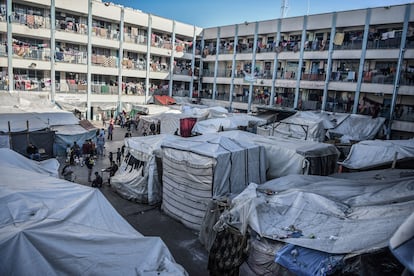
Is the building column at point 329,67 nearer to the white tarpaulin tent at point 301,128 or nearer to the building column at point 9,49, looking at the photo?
the white tarpaulin tent at point 301,128

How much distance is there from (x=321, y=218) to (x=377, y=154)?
770 cm

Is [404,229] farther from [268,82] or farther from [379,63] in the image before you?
[268,82]

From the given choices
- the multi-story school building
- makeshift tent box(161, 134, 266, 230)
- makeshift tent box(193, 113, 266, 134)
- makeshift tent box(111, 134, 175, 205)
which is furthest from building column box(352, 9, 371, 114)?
makeshift tent box(111, 134, 175, 205)

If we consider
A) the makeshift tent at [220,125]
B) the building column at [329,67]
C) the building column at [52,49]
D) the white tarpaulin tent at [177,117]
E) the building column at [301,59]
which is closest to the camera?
the makeshift tent at [220,125]

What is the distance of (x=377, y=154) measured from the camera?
11953mm

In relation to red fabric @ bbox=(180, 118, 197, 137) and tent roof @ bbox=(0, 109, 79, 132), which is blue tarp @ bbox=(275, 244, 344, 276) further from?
red fabric @ bbox=(180, 118, 197, 137)

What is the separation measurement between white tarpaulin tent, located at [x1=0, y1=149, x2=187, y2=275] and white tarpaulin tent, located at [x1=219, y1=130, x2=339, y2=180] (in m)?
7.33

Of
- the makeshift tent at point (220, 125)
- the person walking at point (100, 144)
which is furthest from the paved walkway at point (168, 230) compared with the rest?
the makeshift tent at point (220, 125)

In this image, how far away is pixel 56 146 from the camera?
17.9 metres

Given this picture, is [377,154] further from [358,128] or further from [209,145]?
[358,128]

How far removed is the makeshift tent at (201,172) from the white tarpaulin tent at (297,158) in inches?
51.4

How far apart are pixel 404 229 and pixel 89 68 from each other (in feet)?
105

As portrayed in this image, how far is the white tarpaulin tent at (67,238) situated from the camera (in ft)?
12.7

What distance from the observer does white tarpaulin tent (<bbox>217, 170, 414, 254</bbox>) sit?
5012 millimetres
